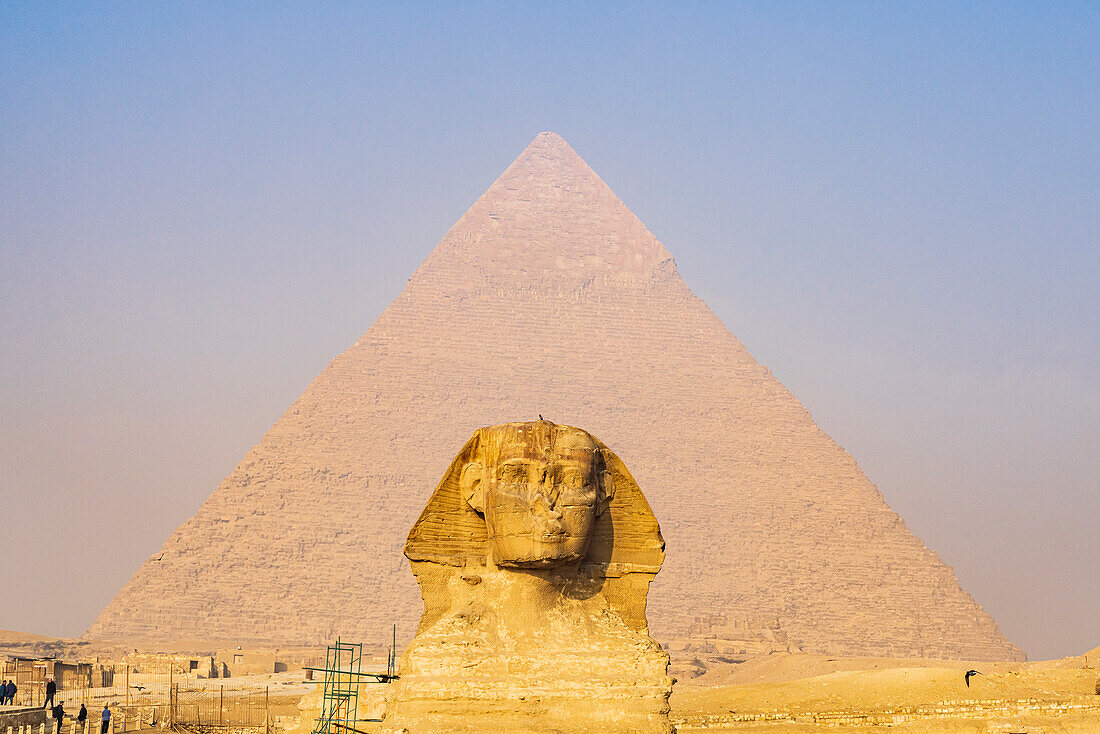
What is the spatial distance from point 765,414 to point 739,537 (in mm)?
11838

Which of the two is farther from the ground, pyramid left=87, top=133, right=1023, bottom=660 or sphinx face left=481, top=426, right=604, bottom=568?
pyramid left=87, top=133, right=1023, bottom=660

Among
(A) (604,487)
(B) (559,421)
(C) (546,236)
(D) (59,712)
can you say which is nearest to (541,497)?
(A) (604,487)

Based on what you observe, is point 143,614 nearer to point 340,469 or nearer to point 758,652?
point 340,469

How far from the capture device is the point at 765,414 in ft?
529

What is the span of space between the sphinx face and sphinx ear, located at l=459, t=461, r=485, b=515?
7 cm

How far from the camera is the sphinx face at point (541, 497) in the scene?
20.1ft

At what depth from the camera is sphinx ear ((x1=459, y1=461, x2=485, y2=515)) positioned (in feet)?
20.9

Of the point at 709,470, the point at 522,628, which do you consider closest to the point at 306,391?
the point at 709,470

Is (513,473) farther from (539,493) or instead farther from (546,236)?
(546,236)

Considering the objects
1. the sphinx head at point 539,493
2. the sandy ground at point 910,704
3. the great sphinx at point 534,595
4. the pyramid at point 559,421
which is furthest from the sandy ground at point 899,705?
the pyramid at point 559,421

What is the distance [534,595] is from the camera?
6340 mm

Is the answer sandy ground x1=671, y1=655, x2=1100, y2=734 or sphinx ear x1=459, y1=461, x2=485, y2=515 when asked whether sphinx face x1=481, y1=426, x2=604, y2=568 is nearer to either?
sphinx ear x1=459, y1=461, x2=485, y2=515

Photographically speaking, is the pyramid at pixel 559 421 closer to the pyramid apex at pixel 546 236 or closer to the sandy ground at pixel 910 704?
the pyramid apex at pixel 546 236

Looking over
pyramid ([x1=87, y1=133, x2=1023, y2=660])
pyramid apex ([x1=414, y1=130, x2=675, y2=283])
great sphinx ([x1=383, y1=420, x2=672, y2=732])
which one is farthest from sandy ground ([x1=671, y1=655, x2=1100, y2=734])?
pyramid apex ([x1=414, y1=130, x2=675, y2=283])
